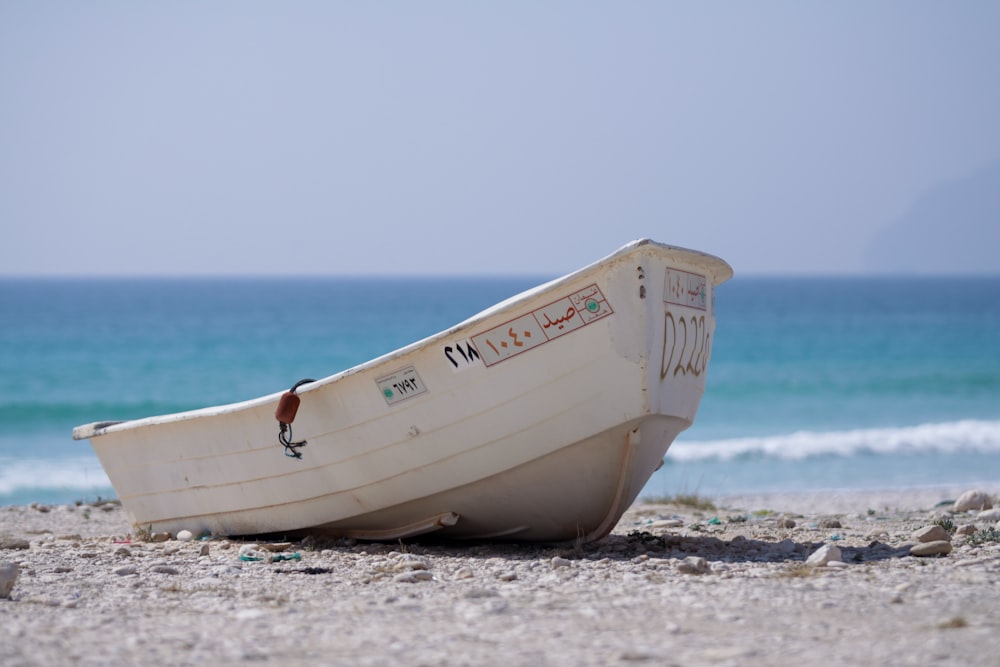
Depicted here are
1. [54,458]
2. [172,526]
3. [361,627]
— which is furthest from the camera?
[54,458]

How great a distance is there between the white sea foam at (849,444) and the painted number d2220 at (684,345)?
11170 millimetres

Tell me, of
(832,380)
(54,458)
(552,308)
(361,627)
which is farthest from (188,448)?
(832,380)

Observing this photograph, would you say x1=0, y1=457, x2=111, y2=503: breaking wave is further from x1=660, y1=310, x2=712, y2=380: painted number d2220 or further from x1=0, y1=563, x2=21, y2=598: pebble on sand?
x1=660, y1=310, x2=712, y2=380: painted number d2220

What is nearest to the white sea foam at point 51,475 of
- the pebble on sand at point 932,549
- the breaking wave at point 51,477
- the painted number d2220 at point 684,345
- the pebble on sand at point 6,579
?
the breaking wave at point 51,477

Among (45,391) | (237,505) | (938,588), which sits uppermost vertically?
(45,391)

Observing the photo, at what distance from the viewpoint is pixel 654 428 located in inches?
245

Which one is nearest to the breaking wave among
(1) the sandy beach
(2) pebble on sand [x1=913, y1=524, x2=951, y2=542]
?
(1) the sandy beach

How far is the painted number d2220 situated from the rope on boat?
83.4 inches

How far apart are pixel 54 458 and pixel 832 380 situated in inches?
817

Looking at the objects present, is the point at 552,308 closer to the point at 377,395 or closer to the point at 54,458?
the point at 377,395

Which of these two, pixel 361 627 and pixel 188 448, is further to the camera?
pixel 188 448

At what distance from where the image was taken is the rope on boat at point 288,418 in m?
6.49

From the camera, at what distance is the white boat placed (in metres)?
5.93

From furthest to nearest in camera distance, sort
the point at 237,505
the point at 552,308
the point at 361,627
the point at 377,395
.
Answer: the point at 237,505 → the point at 377,395 → the point at 552,308 → the point at 361,627
